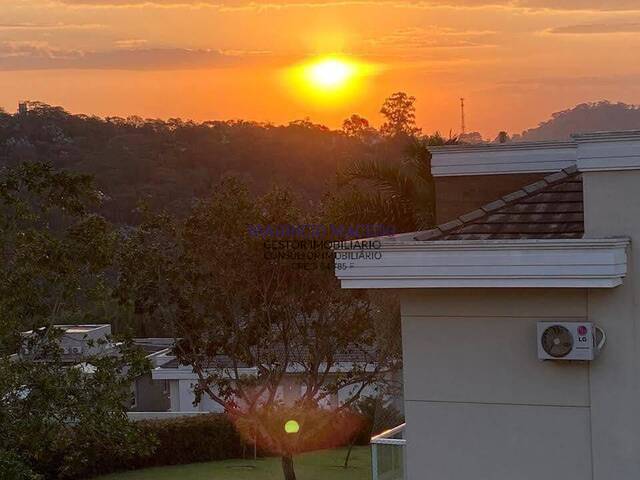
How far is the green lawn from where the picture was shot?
72.2 ft

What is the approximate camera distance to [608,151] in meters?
8.00

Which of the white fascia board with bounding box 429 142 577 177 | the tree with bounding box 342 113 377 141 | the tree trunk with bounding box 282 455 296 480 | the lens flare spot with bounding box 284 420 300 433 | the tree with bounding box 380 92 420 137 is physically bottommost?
the tree trunk with bounding box 282 455 296 480

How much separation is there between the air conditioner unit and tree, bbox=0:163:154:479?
6.64 m

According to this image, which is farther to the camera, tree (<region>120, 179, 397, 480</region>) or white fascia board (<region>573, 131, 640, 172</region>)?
tree (<region>120, 179, 397, 480</region>)

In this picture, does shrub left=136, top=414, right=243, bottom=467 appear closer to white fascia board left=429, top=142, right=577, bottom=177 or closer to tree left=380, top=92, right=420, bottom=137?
white fascia board left=429, top=142, right=577, bottom=177

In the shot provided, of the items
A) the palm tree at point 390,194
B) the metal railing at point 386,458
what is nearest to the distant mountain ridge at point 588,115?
the palm tree at point 390,194

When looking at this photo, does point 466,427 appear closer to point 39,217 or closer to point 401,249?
point 401,249

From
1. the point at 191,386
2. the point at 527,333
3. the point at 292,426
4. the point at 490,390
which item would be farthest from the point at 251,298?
the point at 527,333

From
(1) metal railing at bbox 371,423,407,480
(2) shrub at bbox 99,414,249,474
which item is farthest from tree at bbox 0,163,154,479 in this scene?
(2) shrub at bbox 99,414,249,474

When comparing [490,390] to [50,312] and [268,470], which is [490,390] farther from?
[268,470]

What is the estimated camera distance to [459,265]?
26.7 ft

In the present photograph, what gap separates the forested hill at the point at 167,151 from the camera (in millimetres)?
49750

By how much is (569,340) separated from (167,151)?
53339 mm

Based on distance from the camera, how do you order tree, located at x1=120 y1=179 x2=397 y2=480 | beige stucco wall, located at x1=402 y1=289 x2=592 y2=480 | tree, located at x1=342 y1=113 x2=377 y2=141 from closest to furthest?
beige stucco wall, located at x1=402 y1=289 x2=592 y2=480 → tree, located at x1=120 y1=179 x2=397 y2=480 → tree, located at x1=342 y1=113 x2=377 y2=141
